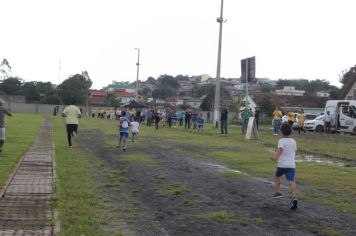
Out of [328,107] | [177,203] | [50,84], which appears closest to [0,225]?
[177,203]

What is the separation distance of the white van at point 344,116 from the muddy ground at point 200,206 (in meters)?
25.3

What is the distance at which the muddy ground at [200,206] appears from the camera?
7.50 meters

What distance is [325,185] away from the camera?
11836 mm

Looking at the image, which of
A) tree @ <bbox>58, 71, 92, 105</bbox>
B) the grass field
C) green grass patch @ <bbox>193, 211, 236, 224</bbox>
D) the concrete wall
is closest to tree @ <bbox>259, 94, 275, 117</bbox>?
the concrete wall

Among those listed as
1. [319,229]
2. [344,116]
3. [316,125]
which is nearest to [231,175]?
[319,229]

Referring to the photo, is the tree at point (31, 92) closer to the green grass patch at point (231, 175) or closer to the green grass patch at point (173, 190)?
the green grass patch at point (231, 175)

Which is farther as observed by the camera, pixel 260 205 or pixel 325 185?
pixel 325 185

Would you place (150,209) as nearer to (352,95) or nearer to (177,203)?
(177,203)

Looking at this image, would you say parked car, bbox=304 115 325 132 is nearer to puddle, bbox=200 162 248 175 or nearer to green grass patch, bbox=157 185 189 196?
puddle, bbox=200 162 248 175

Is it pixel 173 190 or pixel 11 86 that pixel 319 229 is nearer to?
pixel 173 190

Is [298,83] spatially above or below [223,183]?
above

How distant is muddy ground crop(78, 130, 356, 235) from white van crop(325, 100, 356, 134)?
25.3 metres

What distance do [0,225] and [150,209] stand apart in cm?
243

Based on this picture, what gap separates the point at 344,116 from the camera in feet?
125
